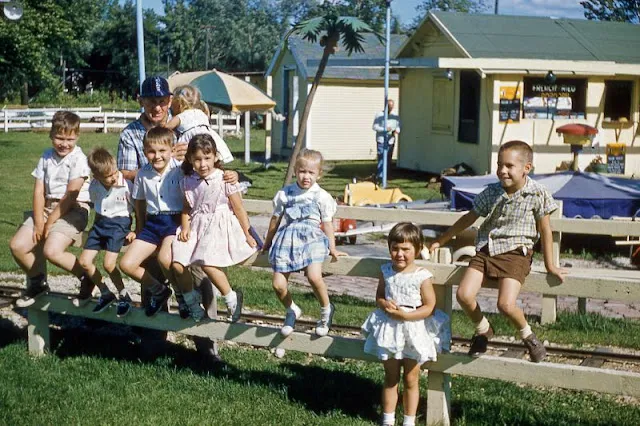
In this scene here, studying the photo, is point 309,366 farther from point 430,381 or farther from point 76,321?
point 76,321

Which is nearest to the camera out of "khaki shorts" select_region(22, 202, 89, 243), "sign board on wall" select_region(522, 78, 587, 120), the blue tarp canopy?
"khaki shorts" select_region(22, 202, 89, 243)

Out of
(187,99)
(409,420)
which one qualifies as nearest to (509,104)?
(187,99)

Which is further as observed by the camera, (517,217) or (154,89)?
(154,89)

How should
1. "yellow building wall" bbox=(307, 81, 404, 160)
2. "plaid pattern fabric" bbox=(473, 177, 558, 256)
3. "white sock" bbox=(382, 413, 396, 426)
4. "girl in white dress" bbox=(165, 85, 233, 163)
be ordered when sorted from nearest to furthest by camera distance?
1. "plaid pattern fabric" bbox=(473, 177, 558, 256)
2. "white sock" bbox=(382, 413, 396, 426)
3. "girl in white dress" bbox=(165, 85, 233, 163)
4. "yellow building wall" bbox=(307, 81, 404, 160)

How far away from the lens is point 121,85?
74812mm

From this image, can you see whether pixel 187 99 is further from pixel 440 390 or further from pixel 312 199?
pixel 440 390

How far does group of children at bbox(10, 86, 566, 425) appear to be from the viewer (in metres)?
5.54

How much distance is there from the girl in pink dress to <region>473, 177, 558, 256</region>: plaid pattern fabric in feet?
5.64

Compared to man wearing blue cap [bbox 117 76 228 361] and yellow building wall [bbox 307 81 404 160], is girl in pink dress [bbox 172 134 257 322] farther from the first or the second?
yellow building wall [bbox 307 81 404 160]

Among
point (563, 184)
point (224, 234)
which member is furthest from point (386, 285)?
point (563, 184)

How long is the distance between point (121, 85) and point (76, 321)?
2688 inches

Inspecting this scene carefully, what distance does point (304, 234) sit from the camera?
6.10 m

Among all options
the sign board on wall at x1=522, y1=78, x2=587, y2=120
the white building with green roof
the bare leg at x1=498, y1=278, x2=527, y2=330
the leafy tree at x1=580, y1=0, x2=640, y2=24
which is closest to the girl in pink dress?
the bare leg at x1=498, y1=278, x2=527, y2=330

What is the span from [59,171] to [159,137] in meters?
0.97
